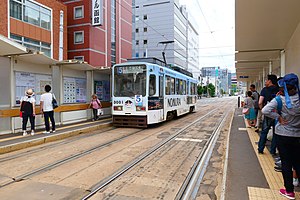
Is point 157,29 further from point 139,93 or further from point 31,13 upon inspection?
point 139,93

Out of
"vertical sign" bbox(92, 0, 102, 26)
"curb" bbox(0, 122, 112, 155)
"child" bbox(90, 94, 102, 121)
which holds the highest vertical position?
"vertical sign" bbox(92, 0, 102, 26)

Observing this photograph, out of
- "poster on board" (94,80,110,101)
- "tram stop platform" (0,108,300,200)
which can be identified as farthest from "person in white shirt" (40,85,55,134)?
"poster on board" (94,80,110,101)

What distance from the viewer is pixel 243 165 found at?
558 centimetres

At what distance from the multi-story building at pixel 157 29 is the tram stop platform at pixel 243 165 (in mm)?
55749

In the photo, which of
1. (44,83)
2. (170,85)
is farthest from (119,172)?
(170,85)

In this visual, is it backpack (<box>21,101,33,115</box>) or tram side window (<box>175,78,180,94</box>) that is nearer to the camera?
backpack (<box>21,101,33,115</box>)

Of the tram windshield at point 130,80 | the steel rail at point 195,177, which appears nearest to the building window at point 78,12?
the tram windshield at point 130,80

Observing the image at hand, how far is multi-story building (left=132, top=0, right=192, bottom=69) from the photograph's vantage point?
2517 inches

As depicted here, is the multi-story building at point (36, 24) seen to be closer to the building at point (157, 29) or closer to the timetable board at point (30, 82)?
the timetable board at point (30, 82)

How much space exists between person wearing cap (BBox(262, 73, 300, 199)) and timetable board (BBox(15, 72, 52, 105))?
8.96m

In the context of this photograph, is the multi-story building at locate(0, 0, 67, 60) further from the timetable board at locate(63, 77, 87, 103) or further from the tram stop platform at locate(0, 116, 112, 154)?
the tram stop platform at locate(0, 116, 112, 154)

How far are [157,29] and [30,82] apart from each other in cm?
5884

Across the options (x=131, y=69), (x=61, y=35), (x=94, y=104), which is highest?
(x=61, y=35)

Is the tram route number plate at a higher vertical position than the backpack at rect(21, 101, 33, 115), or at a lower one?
higher
